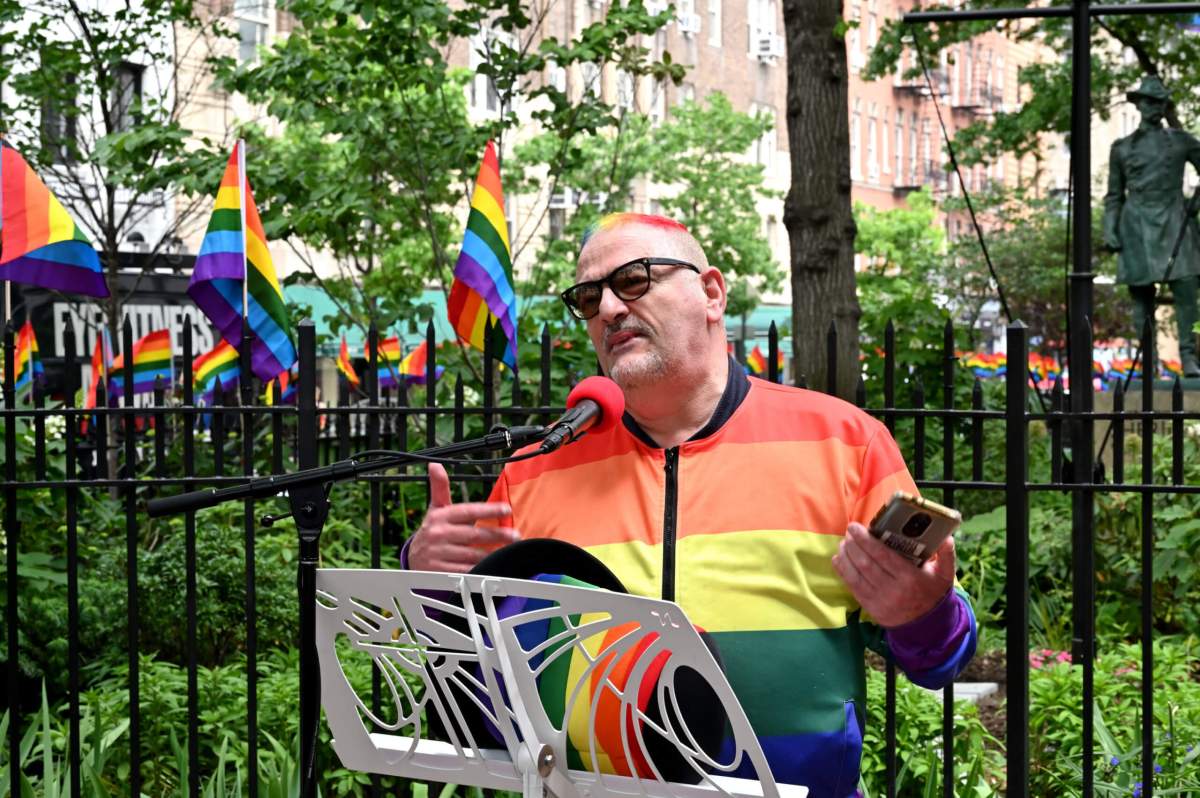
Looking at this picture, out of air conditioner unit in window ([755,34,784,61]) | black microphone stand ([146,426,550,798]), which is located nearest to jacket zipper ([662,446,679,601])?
black microphone stand ([146,426,550,798])

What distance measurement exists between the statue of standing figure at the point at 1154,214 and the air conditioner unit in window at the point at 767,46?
4080 cm

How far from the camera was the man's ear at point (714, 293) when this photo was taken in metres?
3.05

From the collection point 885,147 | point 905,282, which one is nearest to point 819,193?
point 905,282

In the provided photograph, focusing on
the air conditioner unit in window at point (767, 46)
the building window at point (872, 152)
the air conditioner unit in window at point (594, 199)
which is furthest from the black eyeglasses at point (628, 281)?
the building window at point (872, 152)

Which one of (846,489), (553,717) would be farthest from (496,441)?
(846,489)

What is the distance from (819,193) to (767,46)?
47039 mm

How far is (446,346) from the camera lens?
8375 millimetres

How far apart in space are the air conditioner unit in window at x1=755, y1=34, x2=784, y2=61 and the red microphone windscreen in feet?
168

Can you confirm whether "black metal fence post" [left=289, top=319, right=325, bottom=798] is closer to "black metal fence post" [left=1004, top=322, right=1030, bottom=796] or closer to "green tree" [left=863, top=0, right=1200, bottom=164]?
"black metal fence post" [left=1004, top=322, right=1030, bottom=796]

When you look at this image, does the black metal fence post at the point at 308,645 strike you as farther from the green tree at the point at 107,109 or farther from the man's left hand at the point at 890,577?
the green tree at the point at 107,109

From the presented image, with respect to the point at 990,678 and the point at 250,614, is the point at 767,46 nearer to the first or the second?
the point at 990,678

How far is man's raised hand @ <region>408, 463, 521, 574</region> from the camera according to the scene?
2.73 meters

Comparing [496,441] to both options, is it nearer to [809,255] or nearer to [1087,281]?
[1087,281]

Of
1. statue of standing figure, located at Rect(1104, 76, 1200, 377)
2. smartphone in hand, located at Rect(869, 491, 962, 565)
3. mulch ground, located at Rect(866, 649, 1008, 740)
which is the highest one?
statue of standing figure, located at Rect(1104, 76, 1200, 377)
